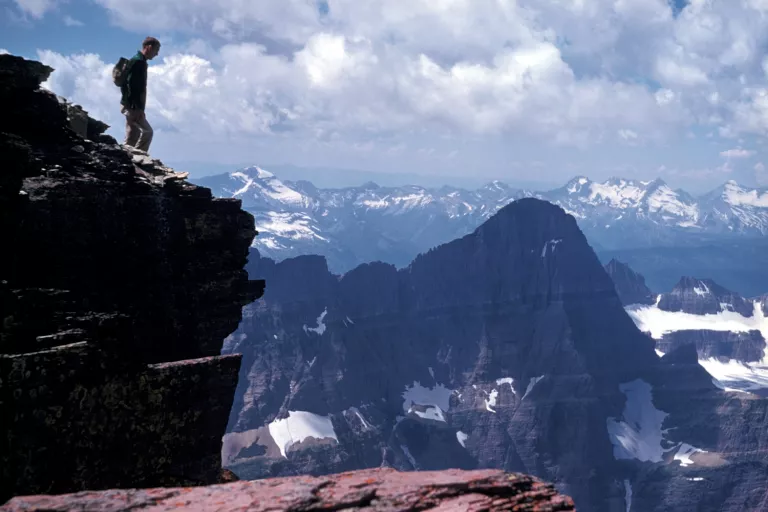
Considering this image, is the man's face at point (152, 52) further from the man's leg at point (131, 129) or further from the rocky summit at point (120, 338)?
the rocky summit at point (120, 338)

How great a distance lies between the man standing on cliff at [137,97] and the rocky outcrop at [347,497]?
60.2 ft

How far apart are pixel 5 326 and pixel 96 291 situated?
213 inches

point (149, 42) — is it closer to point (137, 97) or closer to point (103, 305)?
point (137, 97)

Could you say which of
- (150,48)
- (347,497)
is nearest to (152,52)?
(150,48)

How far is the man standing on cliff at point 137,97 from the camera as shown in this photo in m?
27.1

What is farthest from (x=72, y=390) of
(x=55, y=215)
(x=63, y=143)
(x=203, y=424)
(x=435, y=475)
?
(x=63, y=143)

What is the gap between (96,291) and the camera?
22.9 metres

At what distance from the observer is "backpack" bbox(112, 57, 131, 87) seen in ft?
89.5

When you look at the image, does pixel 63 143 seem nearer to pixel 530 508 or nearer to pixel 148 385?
pixel 148 385

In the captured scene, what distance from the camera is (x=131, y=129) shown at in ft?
96.6

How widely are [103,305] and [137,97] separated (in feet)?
31.7

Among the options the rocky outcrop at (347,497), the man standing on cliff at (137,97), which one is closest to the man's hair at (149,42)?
the man standing on cliff at (137,97)

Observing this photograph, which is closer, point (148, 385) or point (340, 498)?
point (340, 498)

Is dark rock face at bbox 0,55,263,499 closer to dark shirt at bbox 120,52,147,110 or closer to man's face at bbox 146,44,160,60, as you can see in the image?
dark shirt at bbox 120,52,147,110
